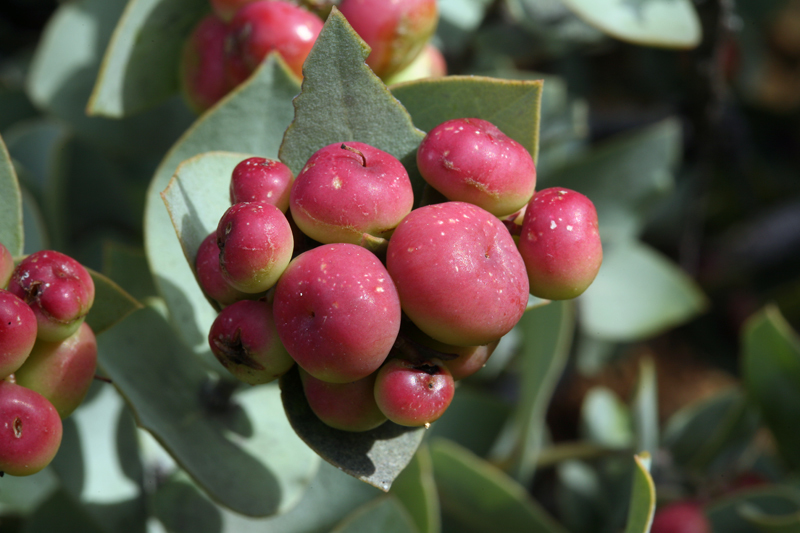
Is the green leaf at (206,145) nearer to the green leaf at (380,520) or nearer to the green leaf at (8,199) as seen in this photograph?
the green leaf at (8,199)

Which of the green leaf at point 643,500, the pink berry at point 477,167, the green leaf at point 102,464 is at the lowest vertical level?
the green leaf at point 102,464

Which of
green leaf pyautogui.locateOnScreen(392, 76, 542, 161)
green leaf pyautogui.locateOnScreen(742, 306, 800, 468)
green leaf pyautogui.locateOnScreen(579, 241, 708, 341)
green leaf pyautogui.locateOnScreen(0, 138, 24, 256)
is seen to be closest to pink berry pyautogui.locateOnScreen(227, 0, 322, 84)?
green leaf pyautogui.locateOnScreen(392, 76, 542, 161)

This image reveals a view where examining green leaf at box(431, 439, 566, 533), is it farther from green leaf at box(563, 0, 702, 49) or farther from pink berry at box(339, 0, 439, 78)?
green leaf at box(563, 0, 702, 49)

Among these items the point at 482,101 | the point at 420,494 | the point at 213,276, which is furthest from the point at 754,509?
the point at 213,276

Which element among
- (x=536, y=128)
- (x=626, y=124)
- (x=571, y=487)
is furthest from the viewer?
(x=626, y=124)

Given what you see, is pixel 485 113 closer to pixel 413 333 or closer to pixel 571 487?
pixel 413 333

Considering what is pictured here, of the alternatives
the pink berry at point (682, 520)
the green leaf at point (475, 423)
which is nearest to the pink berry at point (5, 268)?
the green leaf at point (475, 423)

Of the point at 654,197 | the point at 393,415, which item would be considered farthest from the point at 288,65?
the point at 654,197
